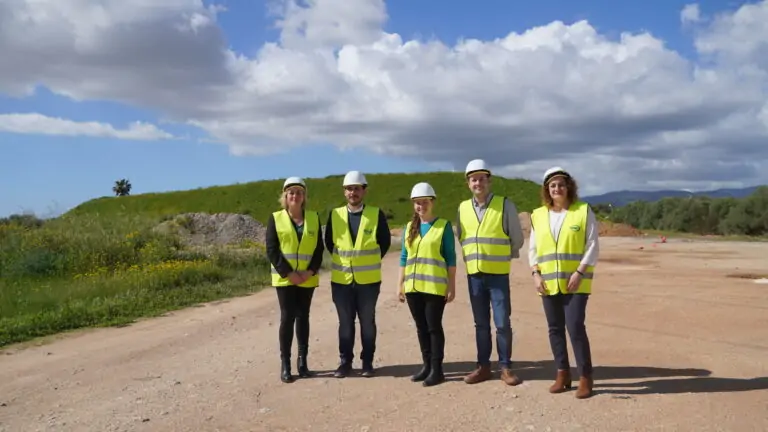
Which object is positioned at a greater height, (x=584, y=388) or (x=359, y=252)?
(x=359, y=252)

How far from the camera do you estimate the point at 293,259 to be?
6.45m

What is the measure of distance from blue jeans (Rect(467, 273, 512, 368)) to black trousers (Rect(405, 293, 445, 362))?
354mm

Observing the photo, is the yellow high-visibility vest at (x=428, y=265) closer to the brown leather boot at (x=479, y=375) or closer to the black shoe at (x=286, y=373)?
the brown leather boot at (x=479, y=375)

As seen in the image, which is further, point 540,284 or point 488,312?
point 488,312

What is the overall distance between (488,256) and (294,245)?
76.2 inches

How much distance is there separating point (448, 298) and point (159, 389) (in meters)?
2.97

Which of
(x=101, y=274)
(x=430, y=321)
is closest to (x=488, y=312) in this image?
(x=430, y=321)

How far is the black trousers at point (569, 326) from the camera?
5621mm

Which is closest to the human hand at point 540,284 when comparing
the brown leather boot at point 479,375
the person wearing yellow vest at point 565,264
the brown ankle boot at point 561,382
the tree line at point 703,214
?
the person wearing yellow vest at point 565,264

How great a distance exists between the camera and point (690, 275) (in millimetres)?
17094

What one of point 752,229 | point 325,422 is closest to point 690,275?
point 325,422

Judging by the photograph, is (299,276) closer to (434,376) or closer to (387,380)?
(387,380)

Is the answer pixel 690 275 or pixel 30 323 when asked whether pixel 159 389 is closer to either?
pixel 30 323

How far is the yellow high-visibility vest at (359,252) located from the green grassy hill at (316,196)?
169ft
